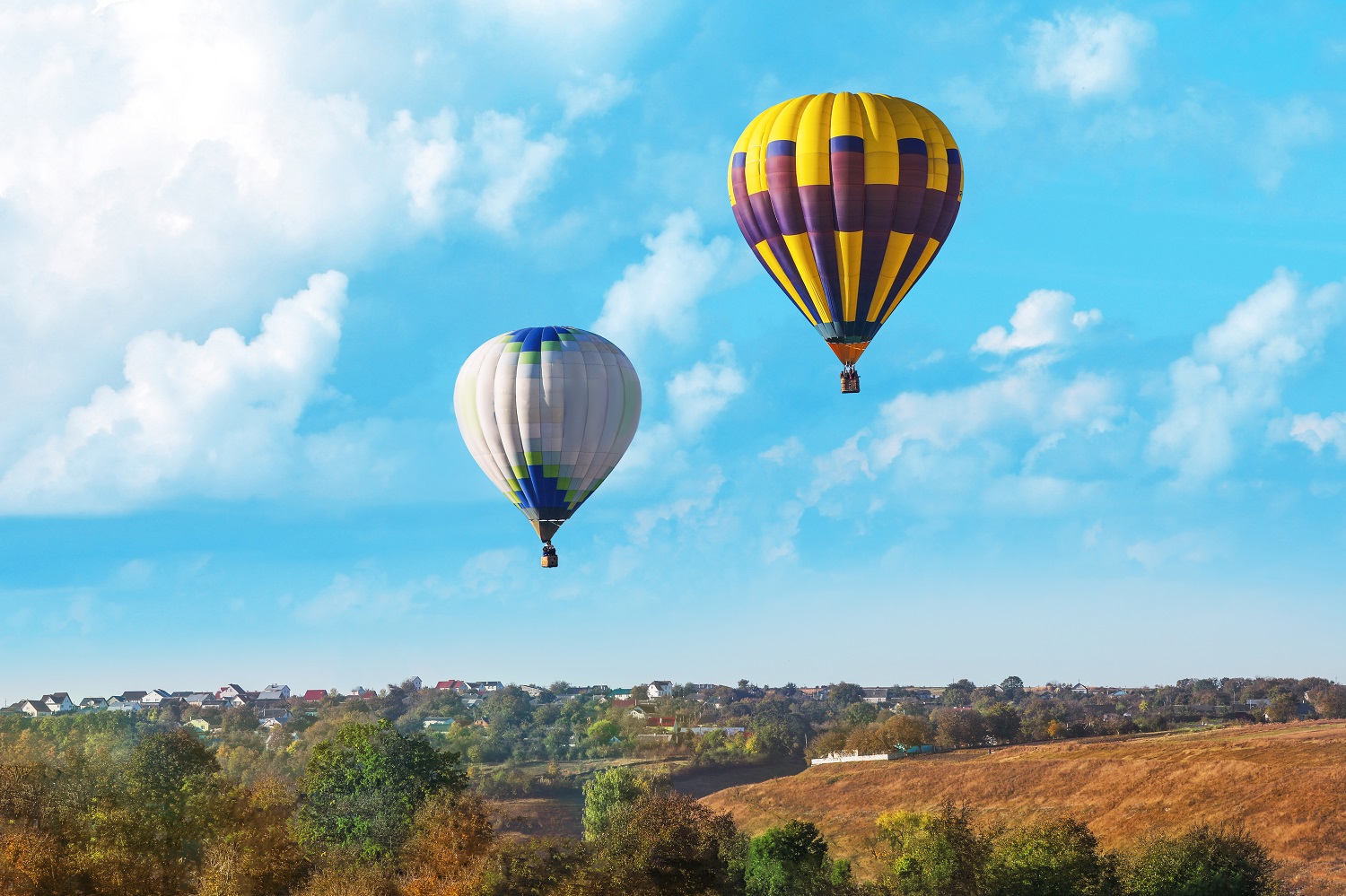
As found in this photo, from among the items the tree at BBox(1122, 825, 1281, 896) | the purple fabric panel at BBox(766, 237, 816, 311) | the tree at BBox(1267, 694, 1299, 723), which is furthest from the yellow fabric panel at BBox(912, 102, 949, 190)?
the tree at BBox(1267, 694, 1299, 723)

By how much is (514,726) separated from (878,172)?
14336 cm

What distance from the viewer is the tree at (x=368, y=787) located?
53.7 meters

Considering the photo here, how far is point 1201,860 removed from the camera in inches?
1983

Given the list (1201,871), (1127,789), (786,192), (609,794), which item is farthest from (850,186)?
(609,794)

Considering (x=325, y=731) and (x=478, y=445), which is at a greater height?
(x=478, y=445)

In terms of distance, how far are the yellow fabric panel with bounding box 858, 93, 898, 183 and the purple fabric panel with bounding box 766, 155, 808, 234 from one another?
2676mm

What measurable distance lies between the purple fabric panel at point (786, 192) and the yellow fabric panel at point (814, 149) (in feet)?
0.89

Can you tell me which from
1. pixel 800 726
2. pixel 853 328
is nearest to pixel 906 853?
pixel 853 328

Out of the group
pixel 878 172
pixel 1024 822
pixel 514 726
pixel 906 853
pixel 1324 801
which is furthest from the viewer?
pixel 514 726

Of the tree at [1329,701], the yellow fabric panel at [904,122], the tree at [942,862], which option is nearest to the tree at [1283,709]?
the tree at [1329,701]

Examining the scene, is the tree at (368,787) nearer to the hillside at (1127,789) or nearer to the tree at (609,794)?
the hillside at (1127,789)

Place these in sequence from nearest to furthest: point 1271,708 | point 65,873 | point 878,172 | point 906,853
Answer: point 65,873 → point 878,172 → point 906,853 → point 1271,708

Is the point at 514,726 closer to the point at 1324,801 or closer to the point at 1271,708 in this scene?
the point at 1271,708

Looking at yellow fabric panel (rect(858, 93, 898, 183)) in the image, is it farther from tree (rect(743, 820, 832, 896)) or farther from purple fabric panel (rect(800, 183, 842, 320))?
tree (rect(743, 820, 832, 896))
